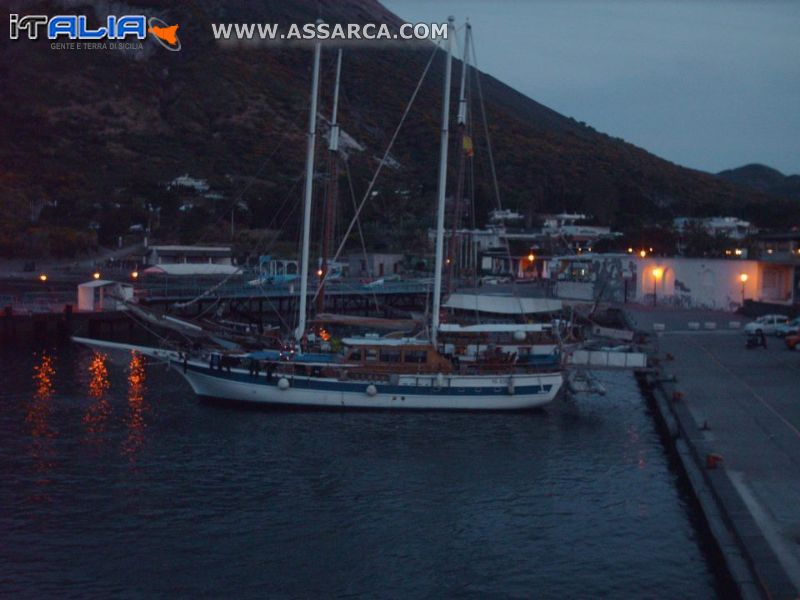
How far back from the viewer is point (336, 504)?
19.4 metres

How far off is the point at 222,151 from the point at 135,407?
9336 centimetres

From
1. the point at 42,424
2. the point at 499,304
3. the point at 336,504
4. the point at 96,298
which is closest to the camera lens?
the point at 336,504

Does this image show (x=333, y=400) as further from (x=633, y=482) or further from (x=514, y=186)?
(x=514, y=186)

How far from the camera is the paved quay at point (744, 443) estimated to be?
13898mm

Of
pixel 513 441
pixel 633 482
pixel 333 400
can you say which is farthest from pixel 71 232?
pixel 633 482

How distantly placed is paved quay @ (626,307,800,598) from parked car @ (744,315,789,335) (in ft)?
3.34

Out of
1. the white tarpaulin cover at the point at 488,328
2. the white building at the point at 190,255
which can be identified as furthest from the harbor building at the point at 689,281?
the white building at the point at 190,255

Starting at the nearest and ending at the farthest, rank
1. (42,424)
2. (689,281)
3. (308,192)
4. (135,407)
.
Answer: (42,424)
(135,407)
(308,192)
(689,281)

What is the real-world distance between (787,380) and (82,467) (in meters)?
21.2

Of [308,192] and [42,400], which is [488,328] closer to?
[308,192]

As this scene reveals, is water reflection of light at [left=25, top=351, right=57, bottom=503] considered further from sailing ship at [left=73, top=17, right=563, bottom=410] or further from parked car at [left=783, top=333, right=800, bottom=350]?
parked car at [left=783, top=333, right=800, bottom=350]

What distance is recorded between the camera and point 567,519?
18562 mm

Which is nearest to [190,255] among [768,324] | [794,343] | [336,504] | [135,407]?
[135,407]

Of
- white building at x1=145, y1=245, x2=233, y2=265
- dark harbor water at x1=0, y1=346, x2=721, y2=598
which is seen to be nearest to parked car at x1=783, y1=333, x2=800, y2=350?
dark harbor water at x1=0, y1=346, x2=721, y2=598
